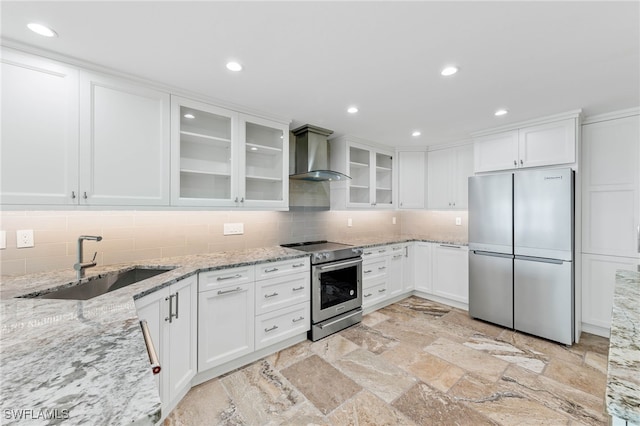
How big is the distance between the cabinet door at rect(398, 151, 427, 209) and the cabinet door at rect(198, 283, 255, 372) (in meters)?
2.96

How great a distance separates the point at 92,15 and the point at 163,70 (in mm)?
549

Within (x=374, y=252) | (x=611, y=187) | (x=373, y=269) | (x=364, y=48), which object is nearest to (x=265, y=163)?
A: (x=364, y=48)

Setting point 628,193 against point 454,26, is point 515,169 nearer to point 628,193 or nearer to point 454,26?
point 628,193

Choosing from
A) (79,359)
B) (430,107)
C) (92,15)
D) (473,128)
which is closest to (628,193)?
(473,128)

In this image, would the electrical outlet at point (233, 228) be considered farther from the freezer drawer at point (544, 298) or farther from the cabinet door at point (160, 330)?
the freezer drawer at point (544, 298)

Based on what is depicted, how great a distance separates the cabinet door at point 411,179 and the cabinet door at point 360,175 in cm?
70

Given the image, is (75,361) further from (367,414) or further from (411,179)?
(411,179)

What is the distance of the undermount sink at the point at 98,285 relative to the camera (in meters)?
1.56

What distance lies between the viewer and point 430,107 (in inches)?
102

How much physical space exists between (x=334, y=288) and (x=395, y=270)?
1243mm

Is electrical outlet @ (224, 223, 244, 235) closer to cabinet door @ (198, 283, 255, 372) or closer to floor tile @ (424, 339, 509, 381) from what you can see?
cabinet door @ (198, 283, 255, 372)

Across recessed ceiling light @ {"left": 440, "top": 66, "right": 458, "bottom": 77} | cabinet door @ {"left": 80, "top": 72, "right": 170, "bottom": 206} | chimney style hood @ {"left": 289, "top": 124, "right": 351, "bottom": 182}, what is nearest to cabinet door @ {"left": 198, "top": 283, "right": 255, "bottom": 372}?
cabinet door @ {"left": 80, "top": 72, "right": 170, "bottom": 206}

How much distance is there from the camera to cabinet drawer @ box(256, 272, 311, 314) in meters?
2.38

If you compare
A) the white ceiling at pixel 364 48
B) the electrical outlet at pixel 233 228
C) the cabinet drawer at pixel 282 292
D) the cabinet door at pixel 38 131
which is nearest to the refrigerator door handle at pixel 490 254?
the white ceiling at pixel 364 48
